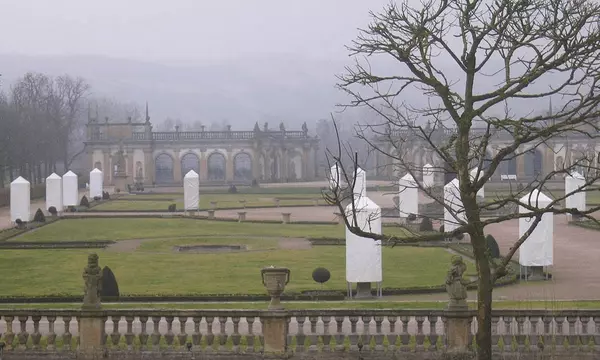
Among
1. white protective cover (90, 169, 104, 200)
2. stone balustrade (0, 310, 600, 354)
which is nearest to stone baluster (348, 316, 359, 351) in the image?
stone balustrade (0, 310, 600, 354)

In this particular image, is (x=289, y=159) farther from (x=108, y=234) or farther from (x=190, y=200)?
(x=108, y=234)

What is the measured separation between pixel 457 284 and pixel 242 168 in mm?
88347

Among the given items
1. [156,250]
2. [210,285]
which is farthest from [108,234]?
[210,285]

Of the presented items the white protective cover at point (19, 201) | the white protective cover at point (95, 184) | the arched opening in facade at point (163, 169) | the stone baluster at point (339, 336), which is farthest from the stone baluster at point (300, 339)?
the arched opening in facade at point (163, 169)

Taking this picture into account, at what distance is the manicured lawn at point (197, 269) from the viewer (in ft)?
81.6

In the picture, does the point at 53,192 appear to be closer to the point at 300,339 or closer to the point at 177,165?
the point at 300,339

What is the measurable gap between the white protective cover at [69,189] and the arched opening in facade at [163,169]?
42.7 meters

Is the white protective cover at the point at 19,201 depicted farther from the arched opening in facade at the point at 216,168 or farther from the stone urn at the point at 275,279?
the arched opening in facade at the point at 216,168

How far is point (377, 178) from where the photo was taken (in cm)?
10344

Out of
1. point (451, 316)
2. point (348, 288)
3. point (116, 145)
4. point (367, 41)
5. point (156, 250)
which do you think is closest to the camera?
point (367, 41)

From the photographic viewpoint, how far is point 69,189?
56.8 metres

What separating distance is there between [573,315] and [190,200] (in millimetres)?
39901

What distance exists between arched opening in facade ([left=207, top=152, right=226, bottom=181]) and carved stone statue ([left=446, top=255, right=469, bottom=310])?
282 ft

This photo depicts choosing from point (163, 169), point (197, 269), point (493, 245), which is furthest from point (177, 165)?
point (493, 245)
